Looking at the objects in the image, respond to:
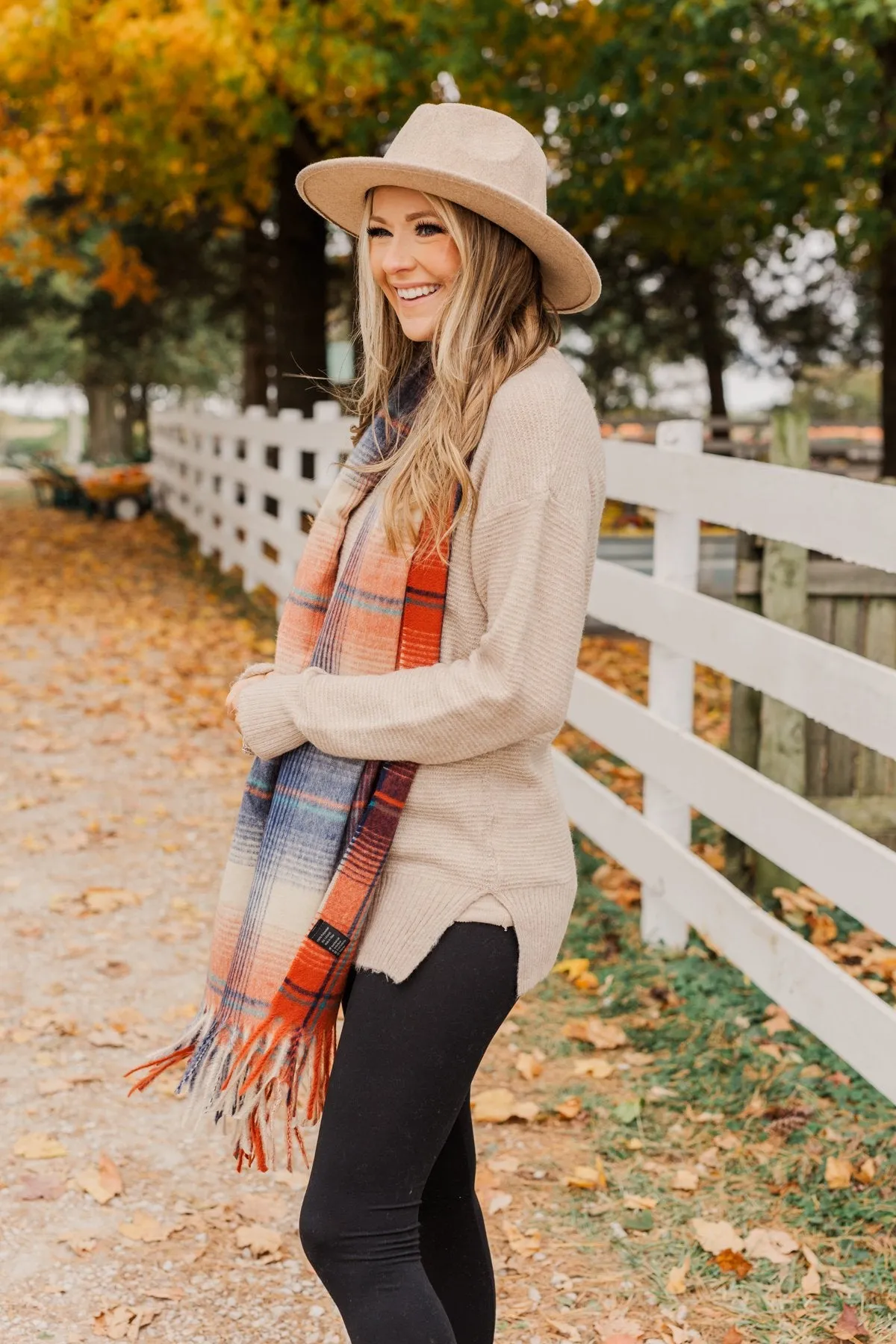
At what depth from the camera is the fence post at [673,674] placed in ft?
15.2

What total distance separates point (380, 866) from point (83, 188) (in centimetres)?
1679

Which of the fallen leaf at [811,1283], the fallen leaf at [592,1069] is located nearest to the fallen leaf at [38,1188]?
the fallen leaf at [592,1069]

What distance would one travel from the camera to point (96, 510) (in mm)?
20938

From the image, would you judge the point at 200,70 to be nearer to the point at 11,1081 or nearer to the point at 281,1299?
the point at 11,1081

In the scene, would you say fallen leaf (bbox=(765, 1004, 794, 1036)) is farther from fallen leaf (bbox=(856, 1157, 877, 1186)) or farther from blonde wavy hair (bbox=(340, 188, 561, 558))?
blonde wavy hair (bbox=(340, 188, 561, 558))

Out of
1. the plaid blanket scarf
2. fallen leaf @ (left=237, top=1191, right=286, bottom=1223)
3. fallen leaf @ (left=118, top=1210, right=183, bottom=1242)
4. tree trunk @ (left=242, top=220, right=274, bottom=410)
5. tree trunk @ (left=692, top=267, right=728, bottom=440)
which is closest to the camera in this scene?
the plaid blanket scarf

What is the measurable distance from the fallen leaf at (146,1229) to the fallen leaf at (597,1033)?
1.37m

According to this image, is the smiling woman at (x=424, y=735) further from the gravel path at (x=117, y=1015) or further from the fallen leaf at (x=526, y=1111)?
the fallen leaf at (x=526, y=1111)

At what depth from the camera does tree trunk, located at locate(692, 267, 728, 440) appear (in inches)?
893

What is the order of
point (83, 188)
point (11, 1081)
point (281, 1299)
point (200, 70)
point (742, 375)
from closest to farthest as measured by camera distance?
point (281, 1299) → point (11, 1081) → point (200, 70) → point (83, 188) → point (742, 375)

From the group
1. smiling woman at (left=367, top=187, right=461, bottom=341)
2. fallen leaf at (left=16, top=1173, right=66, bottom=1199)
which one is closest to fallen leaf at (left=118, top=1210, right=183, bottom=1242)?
fallen leaf at (left=16, top=1173, right=66, bottom=1199)

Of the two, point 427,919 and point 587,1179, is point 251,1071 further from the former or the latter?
point 587,1179

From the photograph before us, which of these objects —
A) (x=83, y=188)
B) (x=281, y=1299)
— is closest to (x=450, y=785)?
(x=281, y=1299)

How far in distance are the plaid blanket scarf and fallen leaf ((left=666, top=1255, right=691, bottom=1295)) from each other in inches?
49.6
